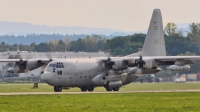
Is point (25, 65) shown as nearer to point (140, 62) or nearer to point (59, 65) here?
point (59, 65)

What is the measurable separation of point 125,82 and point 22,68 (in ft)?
30.9

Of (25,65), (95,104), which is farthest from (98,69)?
(95,104)

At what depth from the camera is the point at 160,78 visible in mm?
90188

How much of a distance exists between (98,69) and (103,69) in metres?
0.56

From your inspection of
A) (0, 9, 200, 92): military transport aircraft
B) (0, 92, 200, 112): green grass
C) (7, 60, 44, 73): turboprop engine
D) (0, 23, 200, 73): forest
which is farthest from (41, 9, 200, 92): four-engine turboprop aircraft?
(0, 23, 200, 73): forest

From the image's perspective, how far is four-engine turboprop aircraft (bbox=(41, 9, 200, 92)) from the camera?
5163 cm

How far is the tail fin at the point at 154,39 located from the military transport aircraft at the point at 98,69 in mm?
3081

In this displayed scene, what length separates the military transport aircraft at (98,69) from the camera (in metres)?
51.7

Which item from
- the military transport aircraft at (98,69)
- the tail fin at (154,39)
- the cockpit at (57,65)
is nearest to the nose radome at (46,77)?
the military transport aircraft at (98,69)

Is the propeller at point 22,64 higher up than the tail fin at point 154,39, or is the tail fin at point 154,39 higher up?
the tail fin at point 154,39

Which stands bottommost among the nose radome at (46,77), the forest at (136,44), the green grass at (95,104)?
the green grass at (95,104)

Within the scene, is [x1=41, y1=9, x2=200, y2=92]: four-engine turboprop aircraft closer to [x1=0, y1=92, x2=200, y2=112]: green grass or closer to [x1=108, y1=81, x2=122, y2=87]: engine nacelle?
[x1=108, y1=81, x2=122, y2=87]: engine nacelle

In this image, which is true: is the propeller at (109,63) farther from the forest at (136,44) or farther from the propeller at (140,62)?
the forest at (136,44)

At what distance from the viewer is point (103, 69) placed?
54.5 meters
